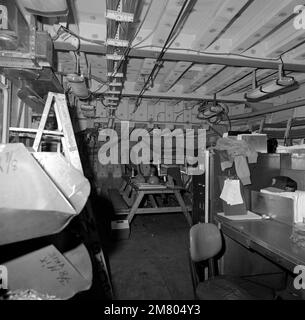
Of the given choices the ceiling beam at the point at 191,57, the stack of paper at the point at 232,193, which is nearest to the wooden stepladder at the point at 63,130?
the ceiling beam at the point at 191,57

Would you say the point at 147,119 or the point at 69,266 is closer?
the point at 69,266

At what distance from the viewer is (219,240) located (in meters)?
1.96

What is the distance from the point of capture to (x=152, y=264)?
3.06 meters

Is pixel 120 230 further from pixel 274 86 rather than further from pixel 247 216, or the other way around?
pixel 274 86

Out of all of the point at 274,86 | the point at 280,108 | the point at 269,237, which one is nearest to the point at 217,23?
the point at 274,86

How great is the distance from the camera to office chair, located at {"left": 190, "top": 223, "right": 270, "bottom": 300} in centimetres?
163

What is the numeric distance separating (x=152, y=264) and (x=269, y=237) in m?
1.72

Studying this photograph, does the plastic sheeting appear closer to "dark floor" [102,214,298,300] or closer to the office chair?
the office chair

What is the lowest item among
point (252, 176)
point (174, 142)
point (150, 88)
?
point (252, 176)

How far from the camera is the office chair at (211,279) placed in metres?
1.63

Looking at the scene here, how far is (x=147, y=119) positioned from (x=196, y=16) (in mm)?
3278

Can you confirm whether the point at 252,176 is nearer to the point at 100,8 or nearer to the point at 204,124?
the point at 100,8
